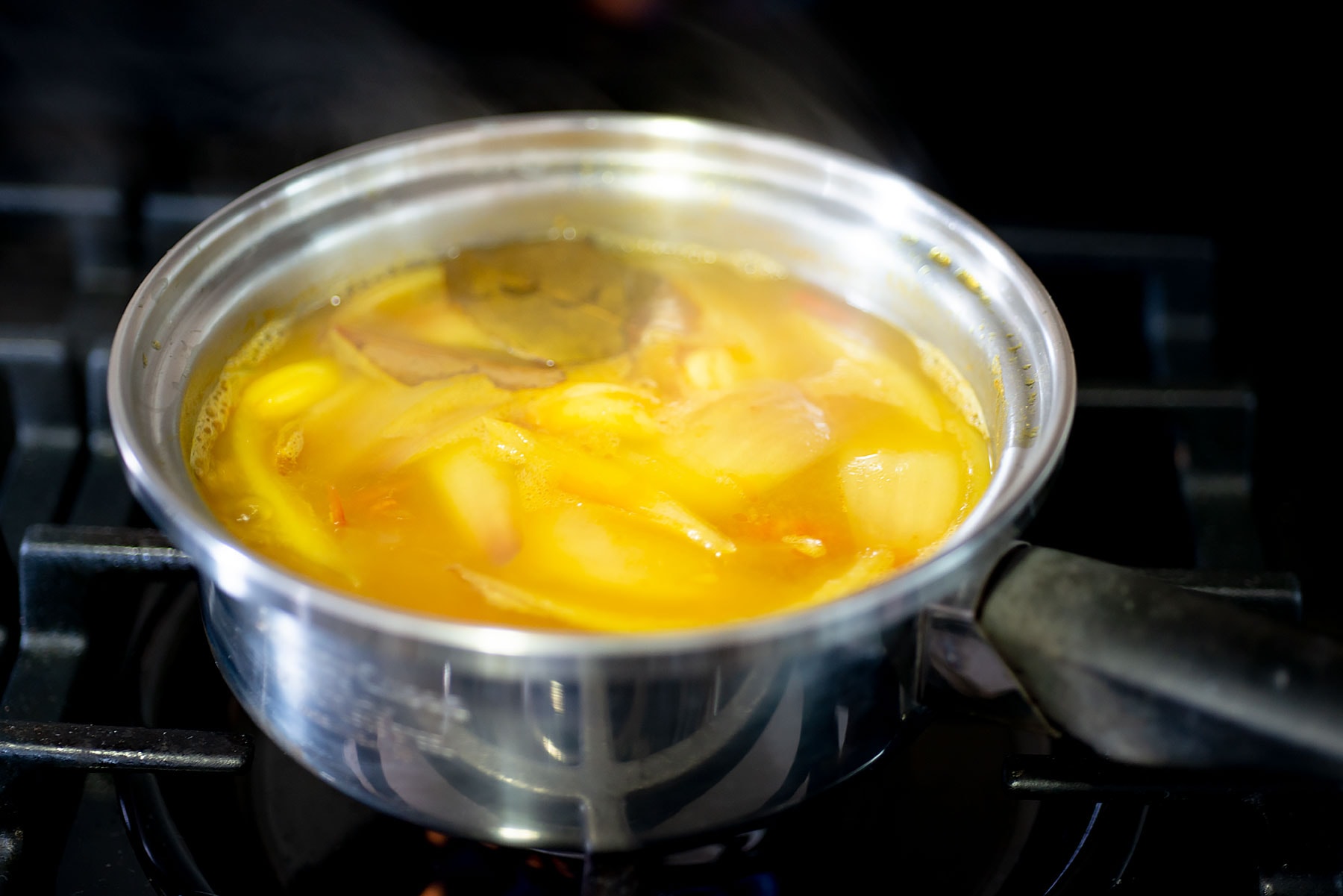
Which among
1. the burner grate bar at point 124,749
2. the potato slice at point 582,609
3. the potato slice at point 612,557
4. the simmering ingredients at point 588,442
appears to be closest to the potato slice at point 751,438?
the simmering ingredients at point 588,442

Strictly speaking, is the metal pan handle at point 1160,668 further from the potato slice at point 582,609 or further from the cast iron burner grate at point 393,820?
the potato slice at point 582,609

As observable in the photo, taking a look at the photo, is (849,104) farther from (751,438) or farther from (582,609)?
(582,609)

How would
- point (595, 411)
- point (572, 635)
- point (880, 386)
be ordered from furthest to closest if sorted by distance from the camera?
point (880, 386) → point (595, 411) → point (572, 635)

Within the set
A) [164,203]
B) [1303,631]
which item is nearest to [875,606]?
[1303,631]

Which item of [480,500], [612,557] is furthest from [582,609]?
[480,500]

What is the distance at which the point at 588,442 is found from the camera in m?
1.37

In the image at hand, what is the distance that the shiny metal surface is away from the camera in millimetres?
853

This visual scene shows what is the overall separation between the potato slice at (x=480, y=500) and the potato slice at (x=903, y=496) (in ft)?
1.26

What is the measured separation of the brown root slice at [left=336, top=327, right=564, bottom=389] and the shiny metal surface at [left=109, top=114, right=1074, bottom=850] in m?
0.12

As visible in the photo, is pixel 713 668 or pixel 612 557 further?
pixel 612 557

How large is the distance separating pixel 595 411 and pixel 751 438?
0.64ft

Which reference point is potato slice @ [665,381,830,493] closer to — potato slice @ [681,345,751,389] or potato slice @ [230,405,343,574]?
potato slice @ [681,345,751,389]

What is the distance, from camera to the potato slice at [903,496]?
4.09 feet

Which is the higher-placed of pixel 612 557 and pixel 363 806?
pixel 612 557
